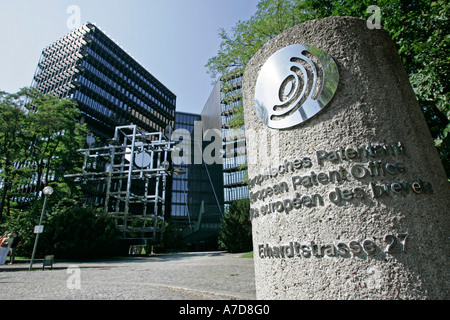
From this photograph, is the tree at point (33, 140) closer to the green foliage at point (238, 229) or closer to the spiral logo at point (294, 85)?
the green foliage at point (238, 229)

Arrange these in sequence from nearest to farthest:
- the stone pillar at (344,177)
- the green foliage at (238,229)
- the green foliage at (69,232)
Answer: the stone pillar at (344,177) < the green foliage at (69,232) < the green foliage at (238,229)

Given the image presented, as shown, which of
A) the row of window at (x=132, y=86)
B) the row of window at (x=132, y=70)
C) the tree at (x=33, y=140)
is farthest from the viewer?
the row of window at (x=132, y=70)

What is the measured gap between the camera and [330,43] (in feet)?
11.1

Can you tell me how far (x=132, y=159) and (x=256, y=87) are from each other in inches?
733

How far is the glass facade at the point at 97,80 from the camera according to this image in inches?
1811

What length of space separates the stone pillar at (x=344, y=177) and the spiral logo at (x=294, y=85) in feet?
0.05

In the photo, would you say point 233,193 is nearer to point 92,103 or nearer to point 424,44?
point 92,103

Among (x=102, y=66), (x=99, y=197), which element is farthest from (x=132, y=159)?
(x=102, y=66)

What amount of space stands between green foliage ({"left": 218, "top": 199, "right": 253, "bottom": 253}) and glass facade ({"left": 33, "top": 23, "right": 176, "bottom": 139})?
35.0 m

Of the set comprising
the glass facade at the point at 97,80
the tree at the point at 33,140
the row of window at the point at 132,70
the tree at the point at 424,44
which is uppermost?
the row of window at the point at 132,70

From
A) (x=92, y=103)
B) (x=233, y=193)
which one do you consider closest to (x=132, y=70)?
(x=92, y=103)

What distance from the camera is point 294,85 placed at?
11.3 ft

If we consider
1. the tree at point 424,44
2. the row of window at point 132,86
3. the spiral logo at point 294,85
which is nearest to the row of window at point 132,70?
the row of window at point 132,86
